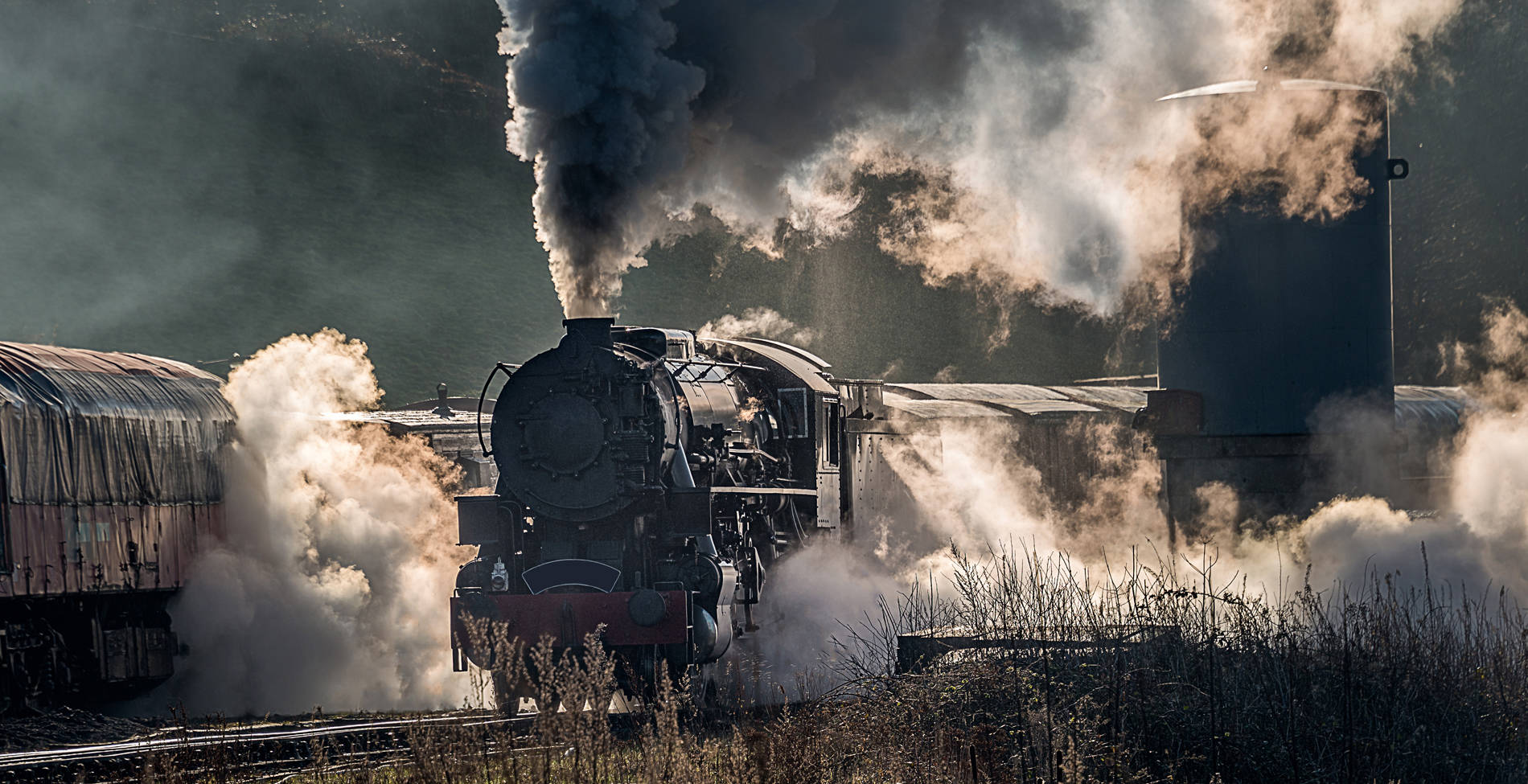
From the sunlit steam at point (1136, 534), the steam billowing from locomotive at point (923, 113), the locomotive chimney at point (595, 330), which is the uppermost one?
the steam billowing from locomotive at point (923, 113)

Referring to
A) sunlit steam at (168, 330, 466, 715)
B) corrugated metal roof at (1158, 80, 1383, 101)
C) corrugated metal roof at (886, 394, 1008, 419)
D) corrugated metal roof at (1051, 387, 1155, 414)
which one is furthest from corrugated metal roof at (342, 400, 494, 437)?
corrugated metal roof at (1051, 387, 1155, 414)

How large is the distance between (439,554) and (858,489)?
5.71m

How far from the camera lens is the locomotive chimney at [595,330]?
13.0 metres

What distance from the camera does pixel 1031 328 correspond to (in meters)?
57.4

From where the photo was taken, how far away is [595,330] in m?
13.1

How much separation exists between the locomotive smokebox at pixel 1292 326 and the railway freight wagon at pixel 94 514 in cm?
1132

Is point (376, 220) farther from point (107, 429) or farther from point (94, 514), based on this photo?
point (94, 514)

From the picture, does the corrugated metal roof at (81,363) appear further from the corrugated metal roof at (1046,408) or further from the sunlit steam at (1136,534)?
the corrugated metal roof at (1046,408)

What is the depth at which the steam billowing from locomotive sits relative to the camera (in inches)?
588

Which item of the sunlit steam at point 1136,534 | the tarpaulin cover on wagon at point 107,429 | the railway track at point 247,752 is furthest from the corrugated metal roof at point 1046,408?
the railway track at point 247,752

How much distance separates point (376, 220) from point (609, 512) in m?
63.0

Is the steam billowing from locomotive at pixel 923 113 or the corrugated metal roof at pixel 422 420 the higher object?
the steam billowing from locomotive at pixel 923 113

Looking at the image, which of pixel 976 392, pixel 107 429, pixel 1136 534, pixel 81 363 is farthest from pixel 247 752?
pixel 976 392

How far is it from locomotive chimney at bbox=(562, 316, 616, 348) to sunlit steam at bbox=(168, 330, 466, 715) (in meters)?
4.60
